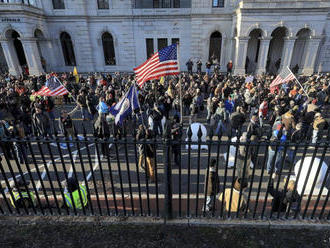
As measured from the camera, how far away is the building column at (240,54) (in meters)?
21.5

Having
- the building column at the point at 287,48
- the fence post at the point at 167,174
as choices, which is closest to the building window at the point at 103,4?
the building column at the point at 287,48

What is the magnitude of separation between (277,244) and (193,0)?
24.9 meters

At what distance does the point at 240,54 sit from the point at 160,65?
16659mm

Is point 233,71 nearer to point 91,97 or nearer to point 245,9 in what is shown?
point 245,9

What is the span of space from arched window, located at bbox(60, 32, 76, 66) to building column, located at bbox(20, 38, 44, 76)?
3.77m

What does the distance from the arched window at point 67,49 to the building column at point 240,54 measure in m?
19.4

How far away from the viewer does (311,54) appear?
22.2 metres

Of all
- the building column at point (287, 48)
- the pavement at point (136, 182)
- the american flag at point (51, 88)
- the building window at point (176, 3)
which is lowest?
the pavement at point (136, 182)

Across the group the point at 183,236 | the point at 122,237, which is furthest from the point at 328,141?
the point at 122,237

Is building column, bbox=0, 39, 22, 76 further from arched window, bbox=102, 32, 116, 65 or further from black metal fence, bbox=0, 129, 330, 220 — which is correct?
black metal fence, bbox=0, 129, 330, 220

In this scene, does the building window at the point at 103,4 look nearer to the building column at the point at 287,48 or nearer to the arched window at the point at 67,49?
the arched window at the point at 67,49

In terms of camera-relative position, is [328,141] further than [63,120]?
No

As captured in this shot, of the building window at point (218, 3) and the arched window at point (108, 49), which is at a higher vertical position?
the building window at point (218, 3)

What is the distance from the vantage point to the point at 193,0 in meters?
23.0
